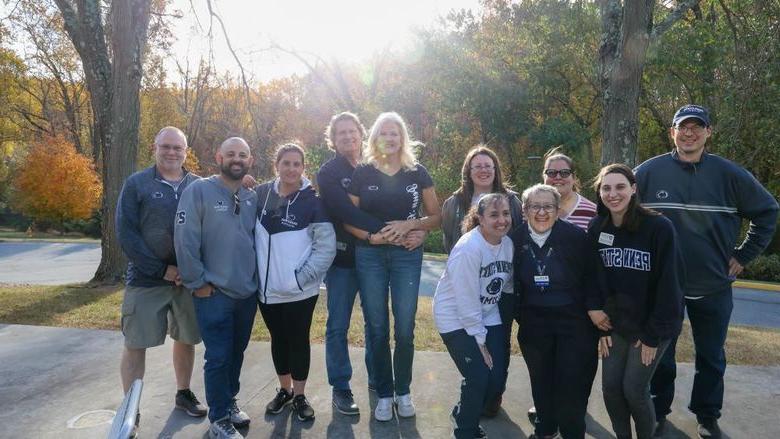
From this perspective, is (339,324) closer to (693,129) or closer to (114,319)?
(693,129)

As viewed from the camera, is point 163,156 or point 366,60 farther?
point 366,60

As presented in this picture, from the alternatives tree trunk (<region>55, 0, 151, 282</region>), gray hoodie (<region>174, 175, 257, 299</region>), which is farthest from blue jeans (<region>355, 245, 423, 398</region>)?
tree trunk (<region>55, 0, 151, 282</region>)

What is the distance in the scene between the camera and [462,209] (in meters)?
3.96

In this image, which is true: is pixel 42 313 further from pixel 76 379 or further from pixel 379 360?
pixel 379 360

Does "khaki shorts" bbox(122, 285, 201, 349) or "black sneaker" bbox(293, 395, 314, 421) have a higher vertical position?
"khaki shorts" bbox(122, 285, 201, 349)

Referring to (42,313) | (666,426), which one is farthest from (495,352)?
(42,313)

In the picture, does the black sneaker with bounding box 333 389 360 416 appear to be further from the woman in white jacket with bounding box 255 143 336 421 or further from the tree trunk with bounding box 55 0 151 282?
the tree trunk with bounding box 55 0 151 282

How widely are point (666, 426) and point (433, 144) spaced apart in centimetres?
2017

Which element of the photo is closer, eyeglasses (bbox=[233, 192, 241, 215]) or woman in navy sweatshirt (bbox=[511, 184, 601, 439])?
woman in navy sweatshirt (bbox=[511, 184, 601, 439])

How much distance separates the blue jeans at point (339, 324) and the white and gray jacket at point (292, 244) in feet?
0.50

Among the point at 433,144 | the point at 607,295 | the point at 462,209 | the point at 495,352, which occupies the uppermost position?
the point at 433,144

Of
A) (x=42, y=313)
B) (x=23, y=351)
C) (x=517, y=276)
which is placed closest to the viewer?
(x=517, y=276)

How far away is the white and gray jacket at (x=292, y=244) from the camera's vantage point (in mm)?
3588

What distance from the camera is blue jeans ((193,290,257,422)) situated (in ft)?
11.1
